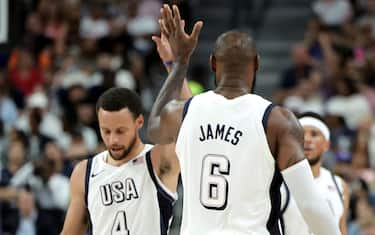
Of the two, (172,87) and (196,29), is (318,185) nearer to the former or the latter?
(172,87)

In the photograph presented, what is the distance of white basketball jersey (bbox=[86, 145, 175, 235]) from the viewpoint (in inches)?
259

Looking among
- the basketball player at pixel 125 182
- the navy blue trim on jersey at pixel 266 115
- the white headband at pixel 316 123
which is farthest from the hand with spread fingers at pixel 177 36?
the white headband at pixel 316 123

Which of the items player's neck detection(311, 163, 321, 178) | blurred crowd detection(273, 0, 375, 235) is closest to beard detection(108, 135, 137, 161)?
player's neck detection(311, 163, 321, 178)

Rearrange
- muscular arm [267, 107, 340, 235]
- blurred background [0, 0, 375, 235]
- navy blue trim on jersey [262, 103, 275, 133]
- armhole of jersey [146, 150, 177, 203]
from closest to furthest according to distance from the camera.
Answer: muscular arm [267, 107, 340, 235] < navy blue trim on jersey [262, 103, 275, 133] < armhole of jersey [146, 150, 177, 203] < blurred background [0, 0, 375, 235]

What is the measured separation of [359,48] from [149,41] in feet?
11.1

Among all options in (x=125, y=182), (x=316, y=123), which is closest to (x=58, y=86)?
(x=316, y=123)

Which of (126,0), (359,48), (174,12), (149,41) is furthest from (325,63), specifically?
(174,12)

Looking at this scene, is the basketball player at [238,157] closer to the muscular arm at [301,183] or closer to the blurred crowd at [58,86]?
the muscular arm at [301,183]

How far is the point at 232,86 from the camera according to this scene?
568 cm

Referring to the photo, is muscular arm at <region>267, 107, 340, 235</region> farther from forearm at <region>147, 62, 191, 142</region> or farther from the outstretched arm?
forearm at <region>147, 62, 191, 142</region>

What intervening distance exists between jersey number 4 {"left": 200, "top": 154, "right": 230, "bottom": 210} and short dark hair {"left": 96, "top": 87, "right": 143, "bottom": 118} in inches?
45.7

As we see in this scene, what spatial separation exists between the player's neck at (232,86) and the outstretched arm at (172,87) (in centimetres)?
28

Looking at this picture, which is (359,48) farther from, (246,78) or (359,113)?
(246,78)

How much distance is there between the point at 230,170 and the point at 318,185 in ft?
8.07
